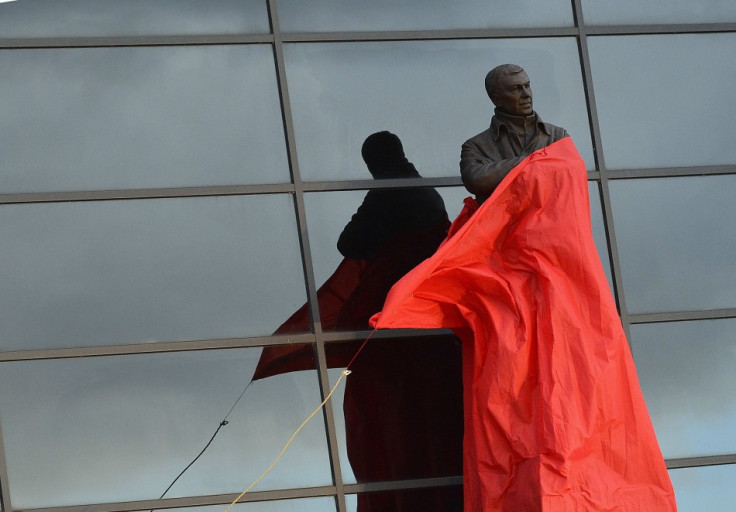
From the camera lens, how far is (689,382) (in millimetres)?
8984

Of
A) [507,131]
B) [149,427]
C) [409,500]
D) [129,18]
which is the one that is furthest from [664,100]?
[149,427]

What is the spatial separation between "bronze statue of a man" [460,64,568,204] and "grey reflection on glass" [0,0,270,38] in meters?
1.45

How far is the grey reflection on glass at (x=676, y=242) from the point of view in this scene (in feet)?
29.9

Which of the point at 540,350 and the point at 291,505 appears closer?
the point at 540,350

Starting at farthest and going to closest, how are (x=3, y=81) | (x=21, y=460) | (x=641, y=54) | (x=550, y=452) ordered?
1. (x=641, y=54)
2. (x=3, y=81)
3. (x=21, y=460)
4. (x=550, y=452)

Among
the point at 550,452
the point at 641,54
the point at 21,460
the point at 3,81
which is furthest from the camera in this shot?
the point at 641,54

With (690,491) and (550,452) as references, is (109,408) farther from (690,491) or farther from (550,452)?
(690,491)

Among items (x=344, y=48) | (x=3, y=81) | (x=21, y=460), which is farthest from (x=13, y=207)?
(x=344, y=48)

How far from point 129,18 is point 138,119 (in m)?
0.58

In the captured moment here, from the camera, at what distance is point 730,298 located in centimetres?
916

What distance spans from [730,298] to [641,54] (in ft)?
4.68

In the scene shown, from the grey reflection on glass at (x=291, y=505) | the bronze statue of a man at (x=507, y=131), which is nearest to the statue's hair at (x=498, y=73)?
the bronze statue of a man at (x=507, y=131)

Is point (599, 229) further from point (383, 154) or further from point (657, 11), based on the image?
point (657, 11)

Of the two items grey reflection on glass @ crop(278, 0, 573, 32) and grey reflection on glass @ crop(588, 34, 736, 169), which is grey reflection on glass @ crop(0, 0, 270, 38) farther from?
grey reflection on glass @ crop(588, 34, 736, 169)
